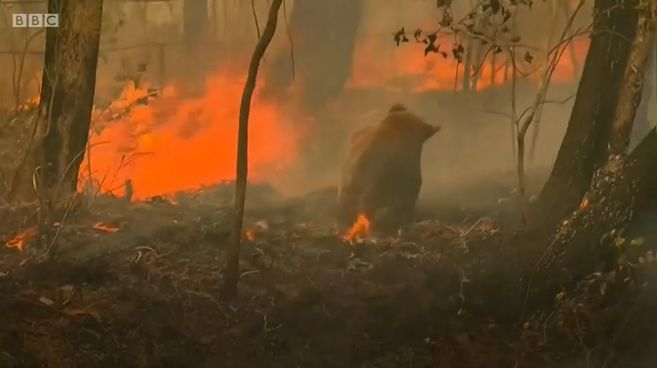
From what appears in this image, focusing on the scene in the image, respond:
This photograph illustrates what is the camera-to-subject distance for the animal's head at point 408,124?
7.46 ft

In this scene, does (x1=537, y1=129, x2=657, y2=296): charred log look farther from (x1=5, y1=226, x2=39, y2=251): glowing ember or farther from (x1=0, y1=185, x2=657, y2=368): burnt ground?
(x1=5, y1=226, x2=39, y2=251): glowing ember

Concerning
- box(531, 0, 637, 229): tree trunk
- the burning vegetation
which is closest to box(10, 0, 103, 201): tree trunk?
the burning vegetation

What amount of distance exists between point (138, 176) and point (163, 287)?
1.07 ft

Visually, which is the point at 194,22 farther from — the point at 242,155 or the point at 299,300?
the point at 299,300

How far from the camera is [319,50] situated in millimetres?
2273

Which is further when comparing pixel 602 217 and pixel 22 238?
pixel 22 238

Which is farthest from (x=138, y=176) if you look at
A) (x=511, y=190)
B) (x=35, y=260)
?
(x=511, y=190)

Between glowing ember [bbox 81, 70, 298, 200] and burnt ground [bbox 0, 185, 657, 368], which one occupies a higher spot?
glowing ember [bbox 81, 70, 298, 200]

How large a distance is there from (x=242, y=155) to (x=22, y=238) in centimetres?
69

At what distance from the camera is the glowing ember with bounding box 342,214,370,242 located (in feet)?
7.54

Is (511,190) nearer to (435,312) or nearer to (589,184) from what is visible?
(589,184)

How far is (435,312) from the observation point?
2.28m

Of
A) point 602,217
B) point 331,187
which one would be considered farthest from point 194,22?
point 602,217

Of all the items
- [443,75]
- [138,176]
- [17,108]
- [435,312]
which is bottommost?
[435,312]
